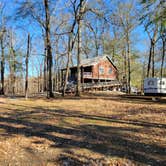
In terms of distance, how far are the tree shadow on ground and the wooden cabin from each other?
128ft

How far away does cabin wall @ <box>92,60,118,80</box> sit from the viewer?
52328 mm

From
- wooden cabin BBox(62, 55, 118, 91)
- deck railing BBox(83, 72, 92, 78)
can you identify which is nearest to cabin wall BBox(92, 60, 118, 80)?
wooden cabin BBox(62, 55, 118, 91)

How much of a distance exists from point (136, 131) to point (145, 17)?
973 cm

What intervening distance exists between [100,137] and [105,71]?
46805 mm

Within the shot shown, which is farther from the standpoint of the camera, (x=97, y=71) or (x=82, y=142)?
(x=97, y=71)

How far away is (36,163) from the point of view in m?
5.82

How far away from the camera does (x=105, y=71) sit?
5456 cm

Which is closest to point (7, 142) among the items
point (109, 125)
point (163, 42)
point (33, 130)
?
point (33, 130)

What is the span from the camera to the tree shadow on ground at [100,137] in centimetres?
643

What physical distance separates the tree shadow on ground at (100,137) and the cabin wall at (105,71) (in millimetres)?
41336

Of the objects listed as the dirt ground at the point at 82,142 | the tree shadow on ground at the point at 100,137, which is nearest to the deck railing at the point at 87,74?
the tree shadow on ground at the point at 100,137

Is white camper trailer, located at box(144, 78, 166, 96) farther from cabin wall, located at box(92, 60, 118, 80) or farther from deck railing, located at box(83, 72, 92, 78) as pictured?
cabin wall, located at box(92, 60, 118, 80)

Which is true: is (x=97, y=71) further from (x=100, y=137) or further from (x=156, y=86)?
(x=100, y=137)

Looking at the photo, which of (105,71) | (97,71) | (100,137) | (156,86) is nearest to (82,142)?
(100,137)
